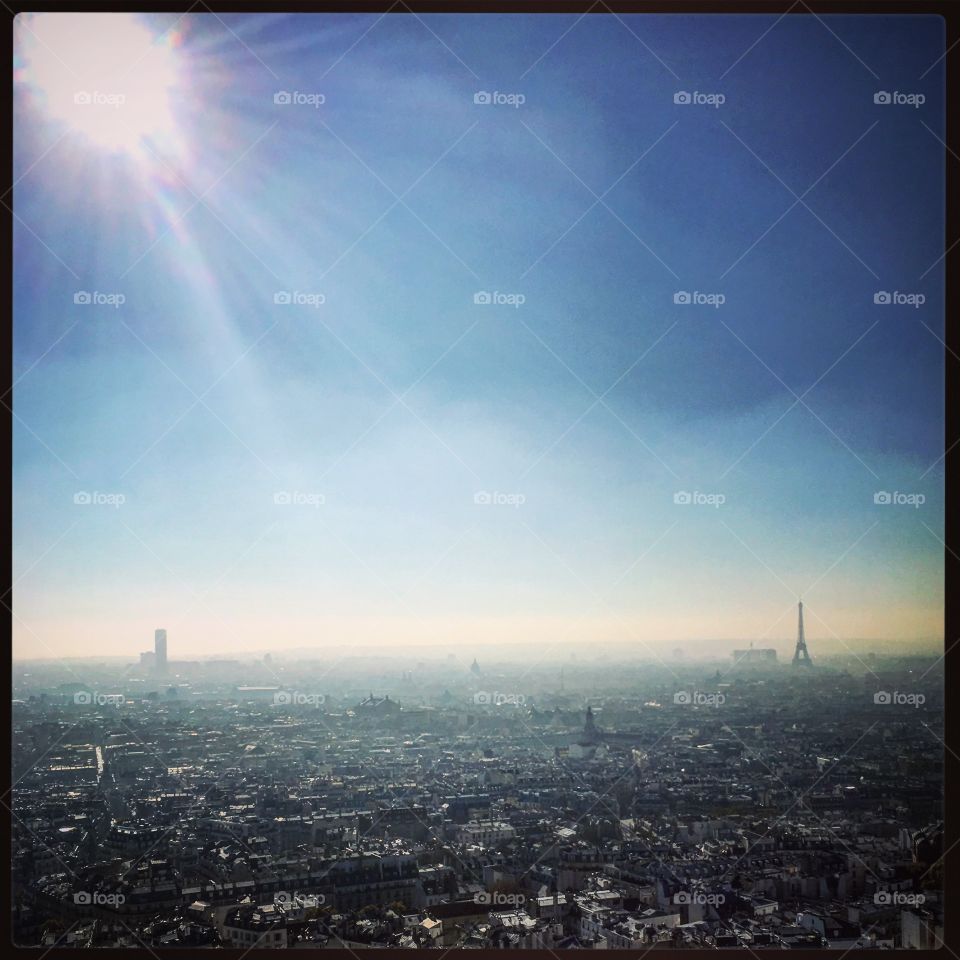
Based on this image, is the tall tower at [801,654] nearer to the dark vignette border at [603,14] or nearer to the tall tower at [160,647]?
the dark vignette border at [603,14]

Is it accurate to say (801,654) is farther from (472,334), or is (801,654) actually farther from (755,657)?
(472,334)

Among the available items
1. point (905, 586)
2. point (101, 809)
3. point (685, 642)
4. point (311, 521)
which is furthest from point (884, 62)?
point (101, 809)

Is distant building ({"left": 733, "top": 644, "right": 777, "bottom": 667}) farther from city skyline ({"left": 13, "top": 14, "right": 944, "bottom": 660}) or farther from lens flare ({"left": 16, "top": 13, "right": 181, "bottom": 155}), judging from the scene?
lens flare ({"left": 16, "top": 13, "right": 181, "bottom": 155})

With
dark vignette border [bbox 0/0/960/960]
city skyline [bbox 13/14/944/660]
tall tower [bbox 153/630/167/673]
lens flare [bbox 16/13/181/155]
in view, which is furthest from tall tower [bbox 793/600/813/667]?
lens flare [bbox 16/13/181/155]

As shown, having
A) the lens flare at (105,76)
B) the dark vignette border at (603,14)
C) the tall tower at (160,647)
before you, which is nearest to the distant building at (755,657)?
the dark vignette border at (603,14)

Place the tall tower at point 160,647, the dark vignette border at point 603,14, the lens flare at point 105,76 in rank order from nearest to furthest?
the dark vignette border at point 603,14
the lens flare at point 105,76
the tall tower at point 160,647

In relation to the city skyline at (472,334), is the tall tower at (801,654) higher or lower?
lower

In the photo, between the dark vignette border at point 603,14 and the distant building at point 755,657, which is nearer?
the dark vignette border at point 603,14
